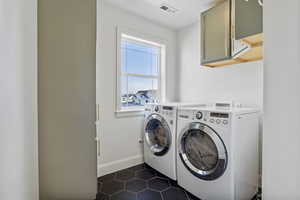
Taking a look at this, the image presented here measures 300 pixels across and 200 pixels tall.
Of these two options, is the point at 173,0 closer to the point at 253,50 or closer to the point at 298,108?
the point at 253,50

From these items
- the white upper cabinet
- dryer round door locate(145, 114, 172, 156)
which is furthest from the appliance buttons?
the white upper cabinet

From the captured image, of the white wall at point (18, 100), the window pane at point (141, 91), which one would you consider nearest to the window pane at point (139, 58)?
the window pane at point (141, 91)

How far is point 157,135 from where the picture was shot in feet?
6.90

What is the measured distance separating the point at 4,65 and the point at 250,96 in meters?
2.23

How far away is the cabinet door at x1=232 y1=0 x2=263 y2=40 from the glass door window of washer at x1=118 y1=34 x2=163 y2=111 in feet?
4.41

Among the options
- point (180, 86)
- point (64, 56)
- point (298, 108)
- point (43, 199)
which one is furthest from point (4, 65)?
point (180, 86)

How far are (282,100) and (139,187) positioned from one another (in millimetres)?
1778

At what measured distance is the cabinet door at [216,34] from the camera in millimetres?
1684

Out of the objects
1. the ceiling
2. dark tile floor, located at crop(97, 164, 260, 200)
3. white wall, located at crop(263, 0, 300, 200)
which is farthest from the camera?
the ceiling

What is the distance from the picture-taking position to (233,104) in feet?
6.47

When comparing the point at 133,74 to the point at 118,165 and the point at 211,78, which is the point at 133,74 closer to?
the point at 211,78

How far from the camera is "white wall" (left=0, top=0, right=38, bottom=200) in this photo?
1.74ft

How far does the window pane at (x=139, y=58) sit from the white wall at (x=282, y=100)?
207cm

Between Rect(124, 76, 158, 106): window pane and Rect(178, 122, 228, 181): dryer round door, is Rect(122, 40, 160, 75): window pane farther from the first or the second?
Rect(178, 122, 228, 181): dryer round door
